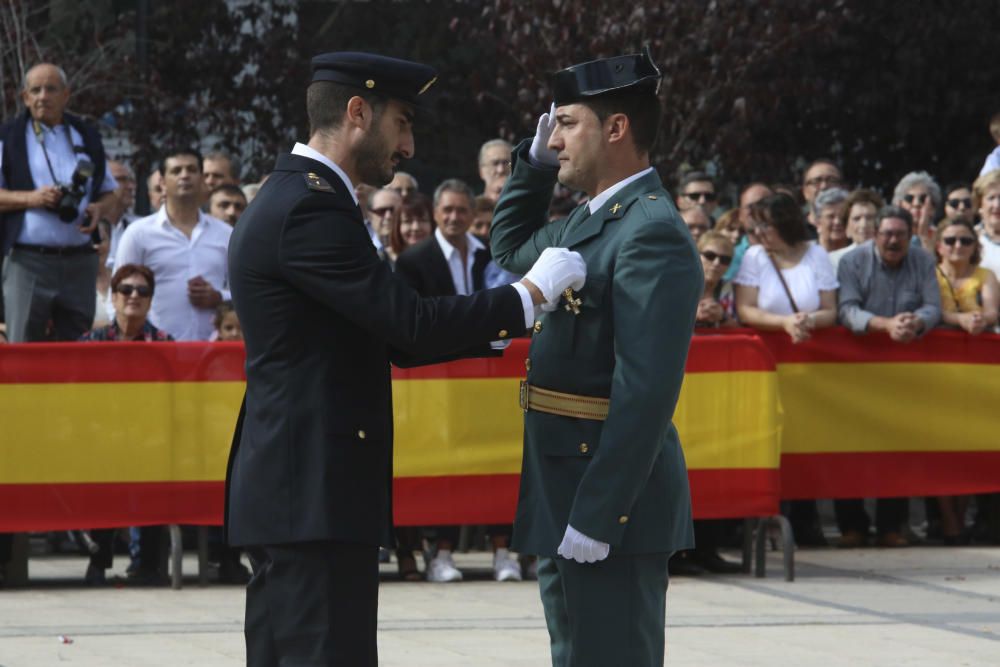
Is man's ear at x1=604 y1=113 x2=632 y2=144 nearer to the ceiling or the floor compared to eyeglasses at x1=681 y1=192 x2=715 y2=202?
nearer to the floor

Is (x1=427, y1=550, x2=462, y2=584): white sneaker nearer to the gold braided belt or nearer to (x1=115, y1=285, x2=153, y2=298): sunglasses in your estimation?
(x1=115, y1=285, x2=153, y2=298): sunglasses

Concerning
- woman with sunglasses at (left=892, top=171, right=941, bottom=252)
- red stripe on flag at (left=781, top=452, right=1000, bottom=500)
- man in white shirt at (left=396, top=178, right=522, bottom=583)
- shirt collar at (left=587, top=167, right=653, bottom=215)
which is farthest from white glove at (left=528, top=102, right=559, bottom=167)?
woman with sunglasses at (left=892, top=171, right=941, bottom=252)

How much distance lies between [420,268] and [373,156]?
5.55m

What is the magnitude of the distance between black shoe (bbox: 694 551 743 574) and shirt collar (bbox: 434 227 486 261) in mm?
2004

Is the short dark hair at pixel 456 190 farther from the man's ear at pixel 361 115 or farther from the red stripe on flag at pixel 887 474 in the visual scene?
the man's ear at pixel 361 115

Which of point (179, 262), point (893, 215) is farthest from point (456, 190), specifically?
point (893, 215)

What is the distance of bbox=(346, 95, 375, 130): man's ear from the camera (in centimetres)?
509

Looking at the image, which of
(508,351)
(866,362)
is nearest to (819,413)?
(866,362)

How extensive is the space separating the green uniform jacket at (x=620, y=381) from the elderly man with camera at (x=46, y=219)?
20.5ft

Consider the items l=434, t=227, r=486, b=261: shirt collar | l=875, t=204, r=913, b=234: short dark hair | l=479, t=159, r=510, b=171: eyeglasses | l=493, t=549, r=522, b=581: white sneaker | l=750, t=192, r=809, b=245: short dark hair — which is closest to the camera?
l=493, t=549, r=522, b=581: white sneaker

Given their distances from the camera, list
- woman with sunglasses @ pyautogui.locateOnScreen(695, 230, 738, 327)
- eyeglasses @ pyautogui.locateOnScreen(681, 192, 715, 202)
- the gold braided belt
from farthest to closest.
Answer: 1. eyeglasses @ pyautogui.locateOnScreen(681, 192, 715, 202)
2. woman with sunglasses @ pyautogui.locateOnScreen(695, 230, 738, 327)
3. the gold braided belt

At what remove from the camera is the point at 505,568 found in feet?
34.0

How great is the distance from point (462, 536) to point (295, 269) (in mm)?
6846

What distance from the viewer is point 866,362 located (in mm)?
11328
